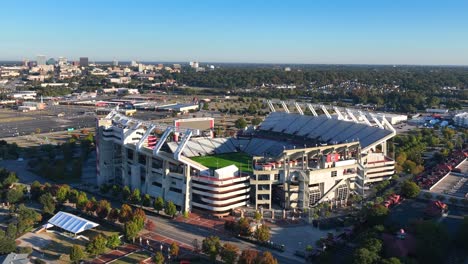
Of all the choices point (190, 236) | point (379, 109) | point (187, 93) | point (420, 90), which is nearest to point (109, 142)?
point (190, 236)

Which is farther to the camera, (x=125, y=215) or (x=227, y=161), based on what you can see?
(x=227, y=161)

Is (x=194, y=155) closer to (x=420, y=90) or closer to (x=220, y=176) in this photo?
(x=220, y=176)

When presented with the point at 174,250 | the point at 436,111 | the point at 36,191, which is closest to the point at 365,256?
the point at 174,250

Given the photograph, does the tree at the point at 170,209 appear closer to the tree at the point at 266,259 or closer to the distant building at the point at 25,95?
the tree at the point at 266,259

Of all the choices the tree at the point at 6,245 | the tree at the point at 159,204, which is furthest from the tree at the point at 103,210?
the tree at the point at 6,245

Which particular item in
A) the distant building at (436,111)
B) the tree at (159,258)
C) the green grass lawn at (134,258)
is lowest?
the green grass lawn at (134,258)

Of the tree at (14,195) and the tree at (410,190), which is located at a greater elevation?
the tree at (410,190)

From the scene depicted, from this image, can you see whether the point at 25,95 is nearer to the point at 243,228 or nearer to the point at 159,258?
the point at 243,228
